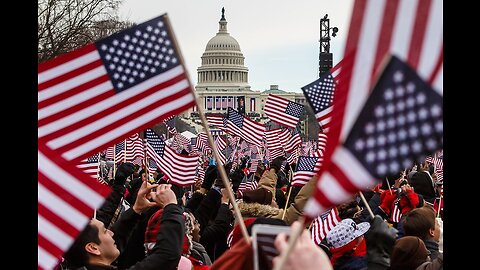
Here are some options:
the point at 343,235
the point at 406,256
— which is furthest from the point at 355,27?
the point at 343,235

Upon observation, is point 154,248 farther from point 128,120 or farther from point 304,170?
point 304,170

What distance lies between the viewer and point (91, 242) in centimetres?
359

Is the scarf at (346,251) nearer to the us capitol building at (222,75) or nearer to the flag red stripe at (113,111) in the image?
the flag red stripe at (113,111)

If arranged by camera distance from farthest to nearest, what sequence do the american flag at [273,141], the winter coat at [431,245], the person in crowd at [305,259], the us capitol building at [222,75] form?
the us capitol building at [222,75], the american flag at [273,141], the winter coat at [431,245], the person in crowd at [305,259]

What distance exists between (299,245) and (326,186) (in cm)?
16

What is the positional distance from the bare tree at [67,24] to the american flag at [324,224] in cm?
2032

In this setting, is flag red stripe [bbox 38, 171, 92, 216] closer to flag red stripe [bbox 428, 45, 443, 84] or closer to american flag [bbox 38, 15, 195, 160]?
american flag [bbox 38, 15, 195, 160]

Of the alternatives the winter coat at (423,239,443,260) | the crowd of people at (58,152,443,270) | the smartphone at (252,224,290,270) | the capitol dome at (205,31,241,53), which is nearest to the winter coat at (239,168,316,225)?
the crowd of people at (58,152,443,270)

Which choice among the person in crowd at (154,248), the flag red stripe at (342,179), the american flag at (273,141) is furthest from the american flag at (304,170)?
the american flag at (273,141)

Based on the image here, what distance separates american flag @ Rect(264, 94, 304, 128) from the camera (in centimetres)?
1628

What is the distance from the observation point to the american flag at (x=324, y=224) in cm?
600

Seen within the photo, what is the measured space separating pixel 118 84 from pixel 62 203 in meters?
0.71
